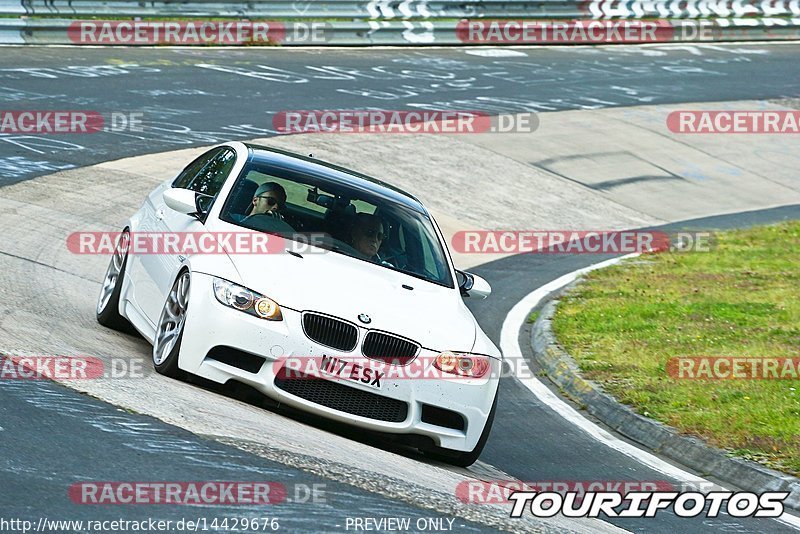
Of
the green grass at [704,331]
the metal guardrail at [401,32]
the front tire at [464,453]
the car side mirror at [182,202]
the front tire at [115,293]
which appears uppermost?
the car side mirror at [182,202]

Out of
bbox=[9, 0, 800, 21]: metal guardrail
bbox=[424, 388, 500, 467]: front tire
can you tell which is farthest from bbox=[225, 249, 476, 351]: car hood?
bbox=[9, 0, 800, 21]: metal guardrail

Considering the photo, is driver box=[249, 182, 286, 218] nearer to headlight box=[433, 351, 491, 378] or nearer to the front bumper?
the front bumper

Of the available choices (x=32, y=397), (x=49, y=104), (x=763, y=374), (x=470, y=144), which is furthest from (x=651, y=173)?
(x=32, y=397)

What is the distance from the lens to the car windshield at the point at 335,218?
8.51m

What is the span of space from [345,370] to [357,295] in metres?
0.54

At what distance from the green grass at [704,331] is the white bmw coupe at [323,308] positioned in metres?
2.01

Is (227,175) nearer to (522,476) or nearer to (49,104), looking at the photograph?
(522,476)

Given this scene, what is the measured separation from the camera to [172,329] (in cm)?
778

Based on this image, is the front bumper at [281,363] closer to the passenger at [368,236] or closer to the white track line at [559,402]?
the passenger at [368,236]

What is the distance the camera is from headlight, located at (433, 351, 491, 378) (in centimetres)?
754

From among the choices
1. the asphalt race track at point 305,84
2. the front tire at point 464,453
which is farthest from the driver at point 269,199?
the asphalt race track at point 305,84

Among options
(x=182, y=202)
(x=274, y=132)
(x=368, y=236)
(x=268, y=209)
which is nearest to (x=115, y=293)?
(x=182, y=202)

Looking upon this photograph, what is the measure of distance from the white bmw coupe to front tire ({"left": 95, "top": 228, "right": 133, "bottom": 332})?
0.32 meters

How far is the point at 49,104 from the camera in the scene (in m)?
18.6
